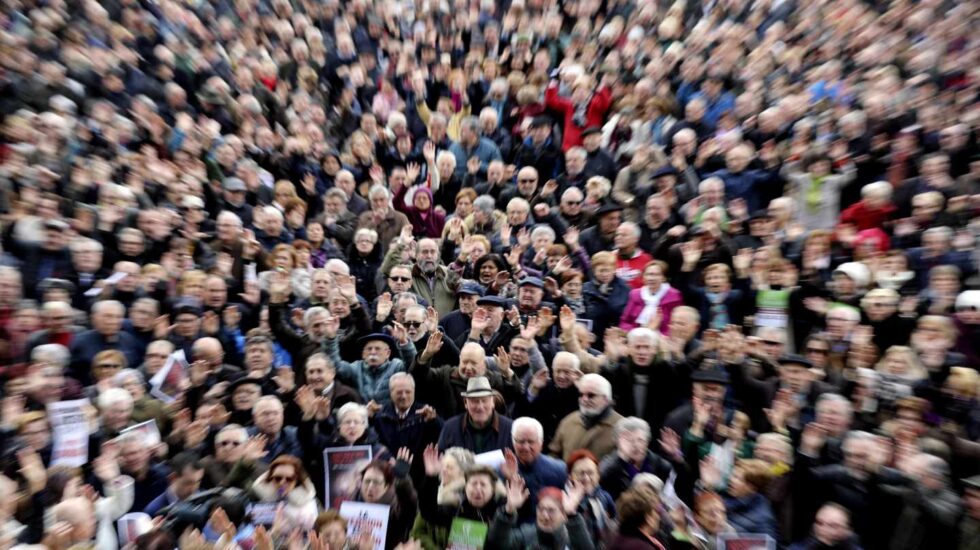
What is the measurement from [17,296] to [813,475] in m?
6.23

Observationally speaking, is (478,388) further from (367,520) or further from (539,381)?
(367,520)

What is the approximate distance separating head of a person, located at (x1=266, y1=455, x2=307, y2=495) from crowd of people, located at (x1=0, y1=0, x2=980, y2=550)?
2 cm

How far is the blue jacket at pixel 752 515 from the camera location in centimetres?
504

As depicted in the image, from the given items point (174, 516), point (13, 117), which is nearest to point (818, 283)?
point (174, 516)

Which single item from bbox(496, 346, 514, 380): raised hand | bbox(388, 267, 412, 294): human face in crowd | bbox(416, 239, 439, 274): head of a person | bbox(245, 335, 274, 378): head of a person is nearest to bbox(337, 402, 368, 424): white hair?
bbox(245, 335, 274, 378): head of a person

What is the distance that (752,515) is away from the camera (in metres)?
5.10

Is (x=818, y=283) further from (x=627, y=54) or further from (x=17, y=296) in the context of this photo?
(x=17, y=296)

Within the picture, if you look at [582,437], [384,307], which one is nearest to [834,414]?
[582,437]

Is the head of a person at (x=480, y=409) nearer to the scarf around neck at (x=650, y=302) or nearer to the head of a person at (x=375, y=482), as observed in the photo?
the head of a person at (x=375, y=482)

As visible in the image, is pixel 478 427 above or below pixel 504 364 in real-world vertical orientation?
below

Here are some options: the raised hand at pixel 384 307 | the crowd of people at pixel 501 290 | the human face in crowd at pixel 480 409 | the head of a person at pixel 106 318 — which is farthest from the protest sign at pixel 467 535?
the head of a person at pixel 106 318

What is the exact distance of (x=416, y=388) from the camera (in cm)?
671

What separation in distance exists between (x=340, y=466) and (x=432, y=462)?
64cm

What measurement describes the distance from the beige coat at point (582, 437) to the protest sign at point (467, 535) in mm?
1331
